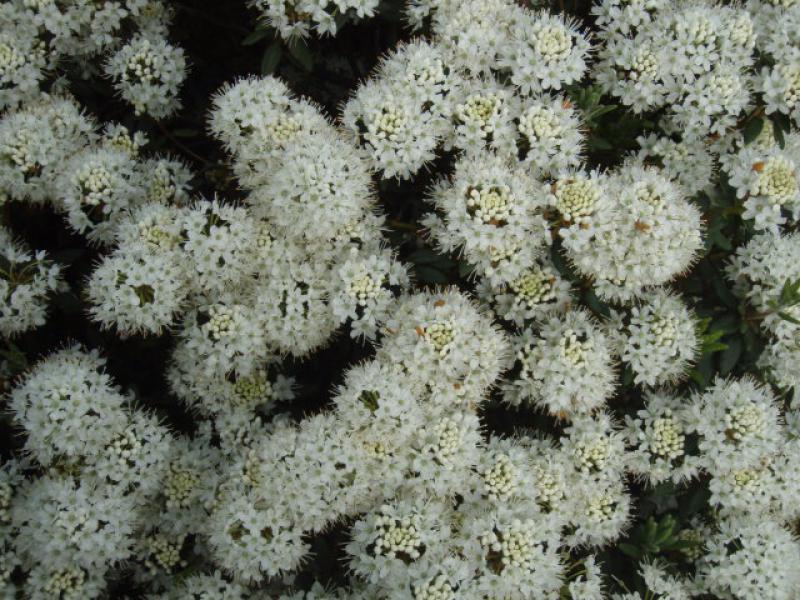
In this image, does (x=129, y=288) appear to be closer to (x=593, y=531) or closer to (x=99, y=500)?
(x=99, y=500)

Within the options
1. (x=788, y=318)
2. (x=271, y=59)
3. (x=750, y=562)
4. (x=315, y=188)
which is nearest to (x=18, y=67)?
(x=271, y=59)

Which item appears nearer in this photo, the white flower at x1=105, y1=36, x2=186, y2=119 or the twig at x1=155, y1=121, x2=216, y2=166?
the white flower at x1=105, y1=36, x2=186, y2=119

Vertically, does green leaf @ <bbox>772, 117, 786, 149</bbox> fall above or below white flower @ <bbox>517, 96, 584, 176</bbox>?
above

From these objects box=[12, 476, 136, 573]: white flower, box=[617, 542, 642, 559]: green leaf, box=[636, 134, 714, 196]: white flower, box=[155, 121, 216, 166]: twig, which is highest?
box=[636, 134, 714, 196]: white flower

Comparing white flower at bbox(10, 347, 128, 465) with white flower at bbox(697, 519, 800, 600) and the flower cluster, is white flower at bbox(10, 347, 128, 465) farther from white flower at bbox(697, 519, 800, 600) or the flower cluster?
white flower at bbox(697, 519, 800, 600)

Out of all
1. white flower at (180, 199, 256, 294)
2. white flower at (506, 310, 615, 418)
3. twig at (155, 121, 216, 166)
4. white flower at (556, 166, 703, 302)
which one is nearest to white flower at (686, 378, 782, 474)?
white flower at (506, 310, 615, 418)

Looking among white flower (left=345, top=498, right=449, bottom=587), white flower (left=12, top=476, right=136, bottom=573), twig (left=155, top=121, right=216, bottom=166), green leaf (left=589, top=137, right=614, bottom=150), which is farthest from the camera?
twig (left=155, top=121, right=216, bottom=166)

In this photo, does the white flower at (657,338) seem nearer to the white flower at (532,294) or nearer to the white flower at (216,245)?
the white flower at (532,294)
